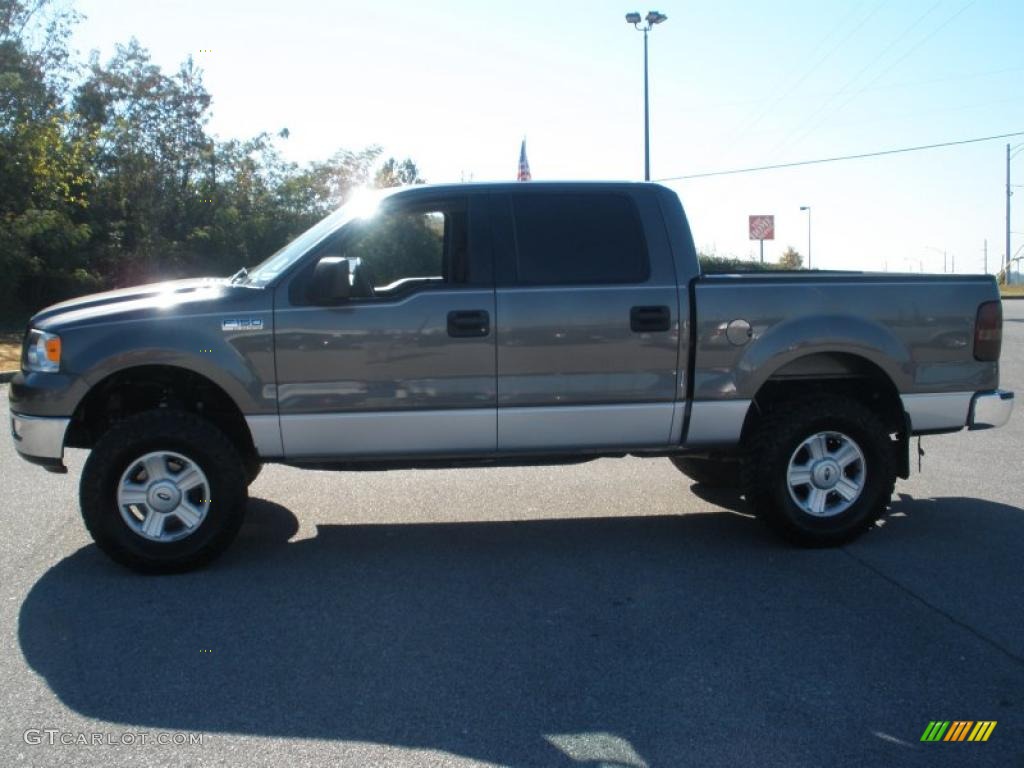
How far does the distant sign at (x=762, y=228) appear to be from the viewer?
2484 cm

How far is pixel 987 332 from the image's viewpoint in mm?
6047

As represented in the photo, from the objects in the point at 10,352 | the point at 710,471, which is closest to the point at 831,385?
the point at 710,471

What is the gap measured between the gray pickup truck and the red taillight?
0.04 feet

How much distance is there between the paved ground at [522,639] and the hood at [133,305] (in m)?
1.38

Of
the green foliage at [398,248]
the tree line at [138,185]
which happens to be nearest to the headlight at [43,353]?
the green foliage at [398,248]

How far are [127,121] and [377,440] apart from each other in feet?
84.8

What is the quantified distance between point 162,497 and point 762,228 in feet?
70.5

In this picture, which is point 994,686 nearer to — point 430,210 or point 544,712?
point 544,712

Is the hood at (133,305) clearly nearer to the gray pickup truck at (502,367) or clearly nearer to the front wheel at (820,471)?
the gray pickup truck at (502,367)

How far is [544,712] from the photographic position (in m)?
3.82

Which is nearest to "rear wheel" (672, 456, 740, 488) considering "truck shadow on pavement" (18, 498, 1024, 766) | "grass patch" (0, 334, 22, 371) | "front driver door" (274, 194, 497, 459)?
"truck shadow on pavement" (18, 498, 1024, 766)

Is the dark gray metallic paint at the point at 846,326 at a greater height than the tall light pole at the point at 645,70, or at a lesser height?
lesser

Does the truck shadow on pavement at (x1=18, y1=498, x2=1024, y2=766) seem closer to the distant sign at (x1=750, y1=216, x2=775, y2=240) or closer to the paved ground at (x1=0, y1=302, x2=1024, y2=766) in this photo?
the paved ground at (x1=0, y1=302, x2=1024, y2=766)

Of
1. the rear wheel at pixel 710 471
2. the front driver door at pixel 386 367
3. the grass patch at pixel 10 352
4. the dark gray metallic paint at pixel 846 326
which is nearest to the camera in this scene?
the front driver door at pixel 386 367
